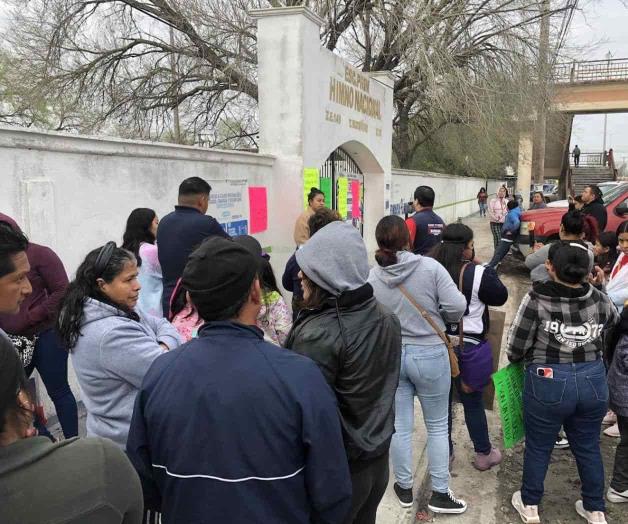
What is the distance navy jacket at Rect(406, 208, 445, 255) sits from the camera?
16.5ft

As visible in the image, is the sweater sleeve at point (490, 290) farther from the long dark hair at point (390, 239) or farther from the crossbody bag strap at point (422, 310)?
the long dark hair at point (390, 239)

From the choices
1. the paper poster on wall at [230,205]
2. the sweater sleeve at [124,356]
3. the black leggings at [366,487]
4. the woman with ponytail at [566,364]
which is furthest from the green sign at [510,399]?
the paper poster on wall at [230,205]

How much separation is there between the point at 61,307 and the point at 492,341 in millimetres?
2653

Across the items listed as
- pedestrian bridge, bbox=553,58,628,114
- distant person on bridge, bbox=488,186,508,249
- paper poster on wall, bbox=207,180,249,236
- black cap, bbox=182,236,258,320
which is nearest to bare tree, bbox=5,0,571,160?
distant person on bridge, bbox=488,186,508,249

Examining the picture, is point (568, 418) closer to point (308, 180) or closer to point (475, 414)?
point (475, 414)

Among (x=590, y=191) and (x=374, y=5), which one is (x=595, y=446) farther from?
(x=374, y=5)

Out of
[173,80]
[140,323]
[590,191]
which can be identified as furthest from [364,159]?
[140,323]

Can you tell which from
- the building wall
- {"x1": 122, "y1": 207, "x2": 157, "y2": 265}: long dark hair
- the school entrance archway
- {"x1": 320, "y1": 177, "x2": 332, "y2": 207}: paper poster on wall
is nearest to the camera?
the building wall

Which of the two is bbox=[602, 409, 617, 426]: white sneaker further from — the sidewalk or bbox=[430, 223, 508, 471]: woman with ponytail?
bbox=[430, 223, 508, 471]: woman with ponytail

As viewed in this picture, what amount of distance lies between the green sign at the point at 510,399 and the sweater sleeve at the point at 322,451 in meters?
1.73

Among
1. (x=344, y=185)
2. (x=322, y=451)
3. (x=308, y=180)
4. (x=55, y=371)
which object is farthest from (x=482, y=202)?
(x=322, y=451)

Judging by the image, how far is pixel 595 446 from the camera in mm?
2820

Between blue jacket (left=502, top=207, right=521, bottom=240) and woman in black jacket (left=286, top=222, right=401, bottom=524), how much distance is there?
28.6ft

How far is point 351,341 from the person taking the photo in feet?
5.99
